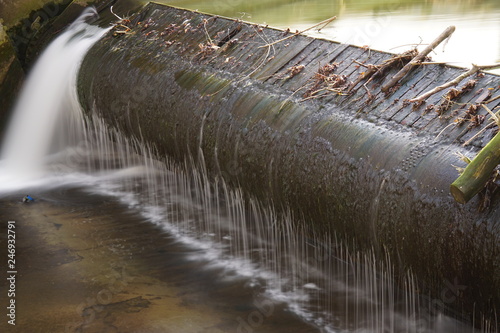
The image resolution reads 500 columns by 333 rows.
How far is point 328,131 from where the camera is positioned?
539cm

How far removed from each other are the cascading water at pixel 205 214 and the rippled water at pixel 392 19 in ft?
6.92

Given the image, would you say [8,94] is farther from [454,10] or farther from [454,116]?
[454,116]

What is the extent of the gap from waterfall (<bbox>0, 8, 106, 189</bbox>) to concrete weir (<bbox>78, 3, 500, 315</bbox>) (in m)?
1.15

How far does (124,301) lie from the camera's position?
5.61 m

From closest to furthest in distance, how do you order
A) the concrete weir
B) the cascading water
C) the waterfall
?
the concrete weir
the cascading water
the waterfall

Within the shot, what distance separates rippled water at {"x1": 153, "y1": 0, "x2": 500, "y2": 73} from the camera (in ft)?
24.3

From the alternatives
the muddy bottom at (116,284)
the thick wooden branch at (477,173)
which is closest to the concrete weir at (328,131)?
the thick wooden branch at (477,173)

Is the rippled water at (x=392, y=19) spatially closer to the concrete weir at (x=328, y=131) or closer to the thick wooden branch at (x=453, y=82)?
the concrete weir at (x=328, y=131)

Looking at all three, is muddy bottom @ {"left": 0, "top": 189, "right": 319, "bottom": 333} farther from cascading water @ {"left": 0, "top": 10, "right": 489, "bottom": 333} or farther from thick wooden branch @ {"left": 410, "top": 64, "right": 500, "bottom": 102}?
thick wooden branch @ {"left": 410, "top": 64, "right": 500, "bottom": 102}

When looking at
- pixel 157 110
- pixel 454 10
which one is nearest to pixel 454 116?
pixel 157 110

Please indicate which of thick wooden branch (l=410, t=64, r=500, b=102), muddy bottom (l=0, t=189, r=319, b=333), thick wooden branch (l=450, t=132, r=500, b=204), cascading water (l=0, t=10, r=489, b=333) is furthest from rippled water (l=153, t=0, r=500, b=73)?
muddy bottom (l=0, t=189, r=319, b=333)

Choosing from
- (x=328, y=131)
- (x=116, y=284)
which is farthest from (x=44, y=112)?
(x=328, y=131)

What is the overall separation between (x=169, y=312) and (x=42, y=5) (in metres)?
6.91

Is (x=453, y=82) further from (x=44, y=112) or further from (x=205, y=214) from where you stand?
(x=44, y=112)
